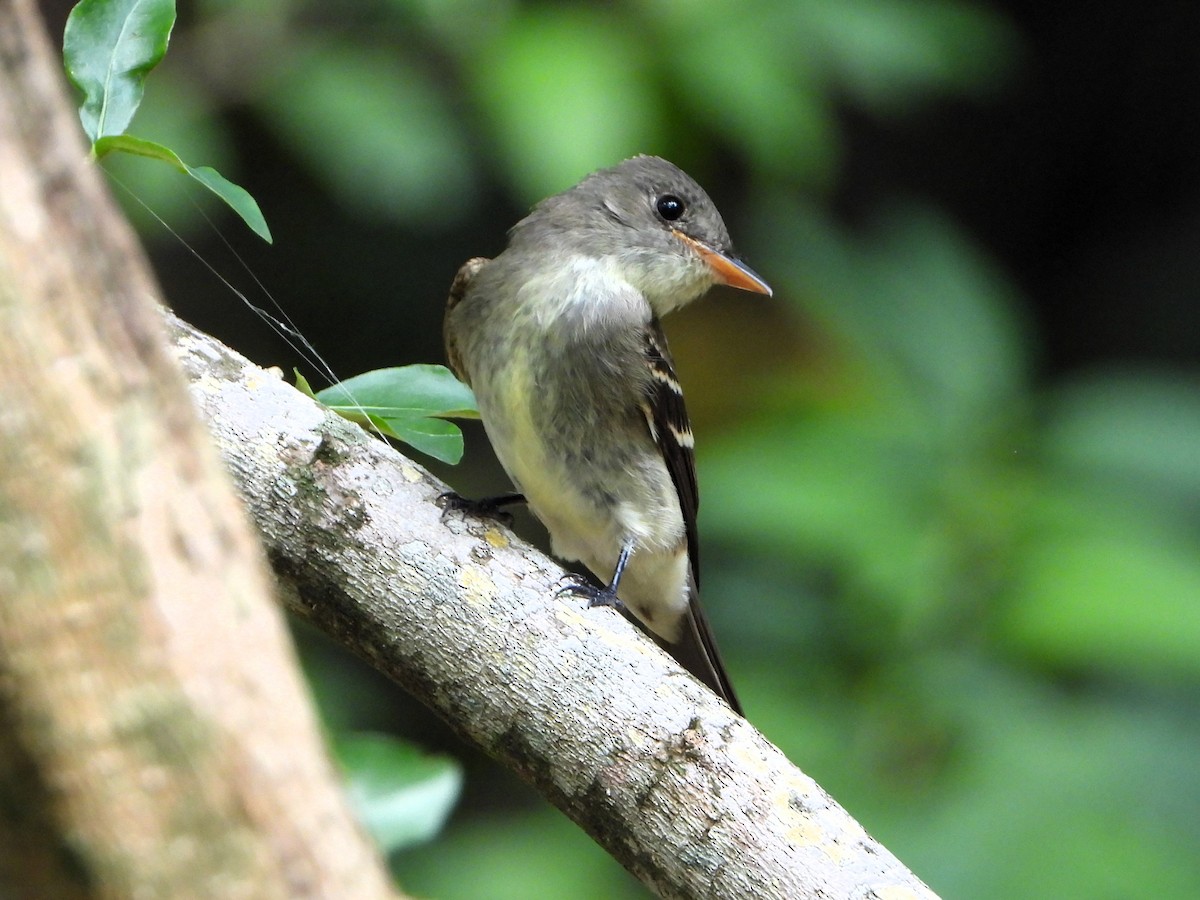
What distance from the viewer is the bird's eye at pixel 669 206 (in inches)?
126

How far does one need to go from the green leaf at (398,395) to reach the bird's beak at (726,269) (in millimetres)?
1188

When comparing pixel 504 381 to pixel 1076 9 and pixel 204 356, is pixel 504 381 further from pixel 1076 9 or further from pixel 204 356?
pixel 1076 9

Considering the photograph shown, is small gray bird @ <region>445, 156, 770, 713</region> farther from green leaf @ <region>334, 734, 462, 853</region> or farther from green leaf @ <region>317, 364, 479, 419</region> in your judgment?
green leaf @ <region>334, 734, 462, 853</region>

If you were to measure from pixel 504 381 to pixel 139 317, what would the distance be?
1.92 m

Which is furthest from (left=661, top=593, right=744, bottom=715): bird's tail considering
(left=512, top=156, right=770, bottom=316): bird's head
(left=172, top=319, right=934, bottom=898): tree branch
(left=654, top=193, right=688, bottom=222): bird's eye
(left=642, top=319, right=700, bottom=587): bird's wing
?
(left=172, top=319, right=934, bottom=898): tree branch

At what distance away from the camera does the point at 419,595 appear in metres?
1.92

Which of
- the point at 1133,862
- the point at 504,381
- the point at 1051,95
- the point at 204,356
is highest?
the point at 1051,95

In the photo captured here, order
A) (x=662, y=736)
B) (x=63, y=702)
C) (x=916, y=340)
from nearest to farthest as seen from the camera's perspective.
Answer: (x=63, y=702)
(x=662, y=736)
(x=916, y=340)

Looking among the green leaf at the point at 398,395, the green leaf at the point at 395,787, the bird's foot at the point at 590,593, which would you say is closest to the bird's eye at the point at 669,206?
the bird's foot at the point at 590,593

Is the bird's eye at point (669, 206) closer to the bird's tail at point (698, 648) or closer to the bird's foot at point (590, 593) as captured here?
the bird's tail at point (698, 648)

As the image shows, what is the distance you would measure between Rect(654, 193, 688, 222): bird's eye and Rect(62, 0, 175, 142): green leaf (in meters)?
1.61

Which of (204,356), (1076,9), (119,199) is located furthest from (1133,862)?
(1076,9)

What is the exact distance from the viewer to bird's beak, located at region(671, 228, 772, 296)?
3139 mm

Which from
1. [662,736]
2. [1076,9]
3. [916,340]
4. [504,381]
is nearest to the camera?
[662,736]
